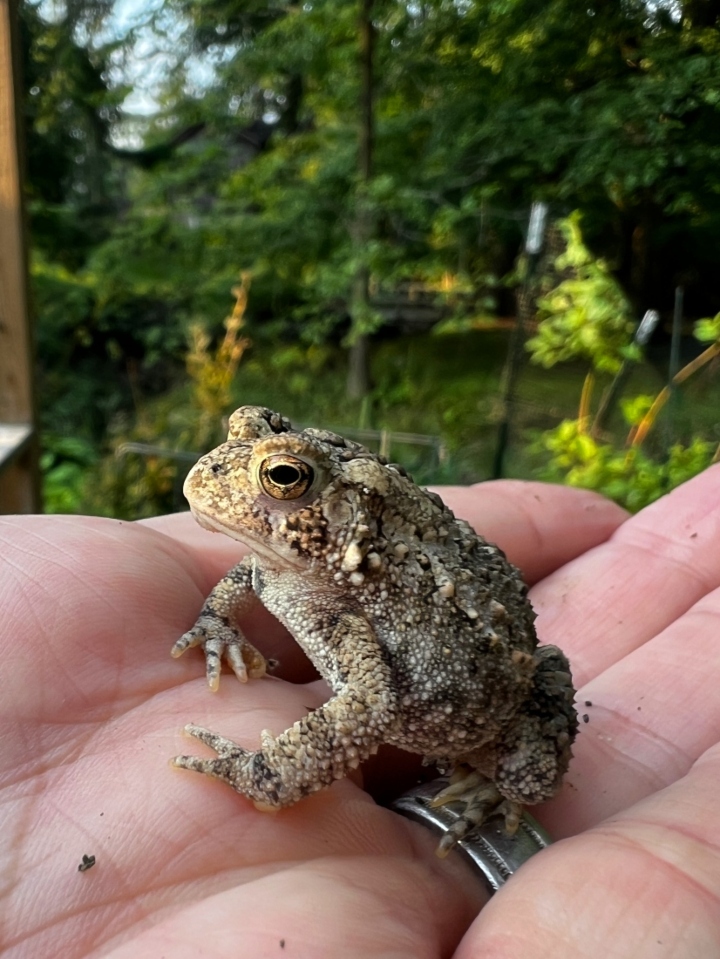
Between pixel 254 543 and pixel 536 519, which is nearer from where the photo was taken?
pixel 254 543

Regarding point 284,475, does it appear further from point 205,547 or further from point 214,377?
point 214,377

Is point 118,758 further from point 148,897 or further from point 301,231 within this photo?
point 301,231

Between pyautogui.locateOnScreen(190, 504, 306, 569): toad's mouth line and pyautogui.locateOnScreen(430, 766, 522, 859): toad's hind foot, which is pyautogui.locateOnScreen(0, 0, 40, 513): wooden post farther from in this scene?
pyautogui.locateOnScreen(430, 766, 522, 859): toad's hind foot

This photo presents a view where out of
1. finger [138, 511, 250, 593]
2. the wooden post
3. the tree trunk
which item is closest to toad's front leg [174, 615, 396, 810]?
finger [138, 511, 250, 593]

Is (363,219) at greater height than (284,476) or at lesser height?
greater

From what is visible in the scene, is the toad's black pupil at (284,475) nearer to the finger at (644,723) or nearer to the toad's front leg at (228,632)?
the toad's front leg at (228,632)

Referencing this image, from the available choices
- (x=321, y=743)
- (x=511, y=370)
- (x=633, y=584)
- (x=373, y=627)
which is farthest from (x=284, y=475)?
(x=511, y=370)

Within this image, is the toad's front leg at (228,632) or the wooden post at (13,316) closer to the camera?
the toad's front leg at (228,632)

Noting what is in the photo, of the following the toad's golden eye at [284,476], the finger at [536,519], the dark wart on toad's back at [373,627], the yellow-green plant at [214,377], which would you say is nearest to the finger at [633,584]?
the finger at [536,519]
